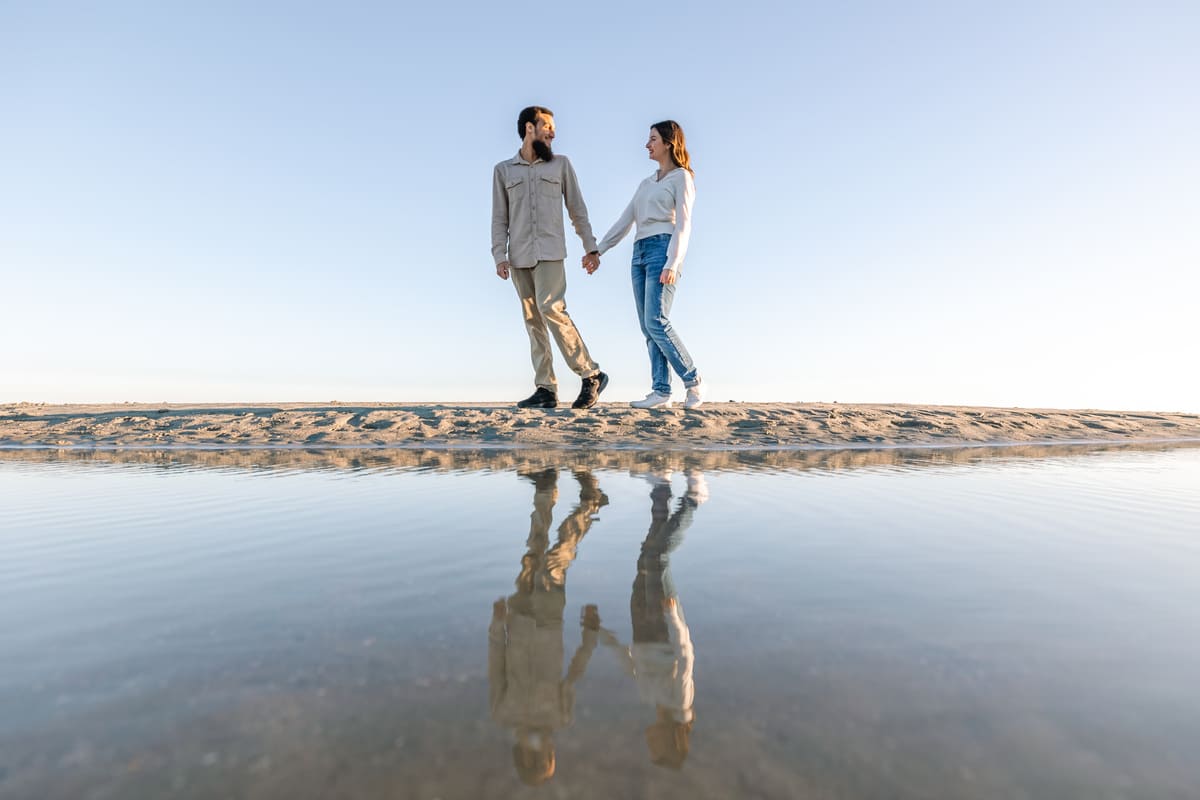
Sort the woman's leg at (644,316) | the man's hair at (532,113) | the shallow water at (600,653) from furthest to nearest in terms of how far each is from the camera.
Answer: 1. the woman's leg at (644,316)
2. the man's hair at (532,113)
3. the shallow water at (600,653)

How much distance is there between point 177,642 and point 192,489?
2360 mm

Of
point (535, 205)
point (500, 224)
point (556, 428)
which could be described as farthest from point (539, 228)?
point (556, 428)

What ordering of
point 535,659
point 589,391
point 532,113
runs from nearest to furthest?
point 535,659 < point 532,113 < point 589,391

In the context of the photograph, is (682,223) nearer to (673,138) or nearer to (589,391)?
(673,138)

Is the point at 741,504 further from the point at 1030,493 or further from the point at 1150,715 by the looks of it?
the point at 1150,715

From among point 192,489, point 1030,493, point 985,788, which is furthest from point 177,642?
point 1030,493

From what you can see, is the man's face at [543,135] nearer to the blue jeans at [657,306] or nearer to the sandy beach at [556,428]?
the blue jeans at [657,306]

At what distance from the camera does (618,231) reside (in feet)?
23.1

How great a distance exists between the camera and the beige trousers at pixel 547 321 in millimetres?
6484

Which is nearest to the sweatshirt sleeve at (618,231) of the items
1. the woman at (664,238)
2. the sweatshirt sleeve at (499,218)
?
the woman at (664,238)

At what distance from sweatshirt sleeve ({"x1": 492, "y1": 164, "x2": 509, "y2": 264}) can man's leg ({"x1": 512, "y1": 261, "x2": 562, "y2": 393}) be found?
23cm

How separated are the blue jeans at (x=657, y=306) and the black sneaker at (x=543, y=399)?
3.67 ft

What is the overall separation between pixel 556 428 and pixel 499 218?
211 cm

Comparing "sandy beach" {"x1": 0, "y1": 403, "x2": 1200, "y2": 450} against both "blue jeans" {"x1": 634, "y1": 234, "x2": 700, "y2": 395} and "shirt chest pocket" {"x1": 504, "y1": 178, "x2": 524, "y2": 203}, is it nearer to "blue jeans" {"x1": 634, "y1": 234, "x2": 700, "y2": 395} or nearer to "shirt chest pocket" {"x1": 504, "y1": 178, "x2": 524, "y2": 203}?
"blue jeans" {"x1": 634, "y1": 234, "x2": 700, "y2": 395}
